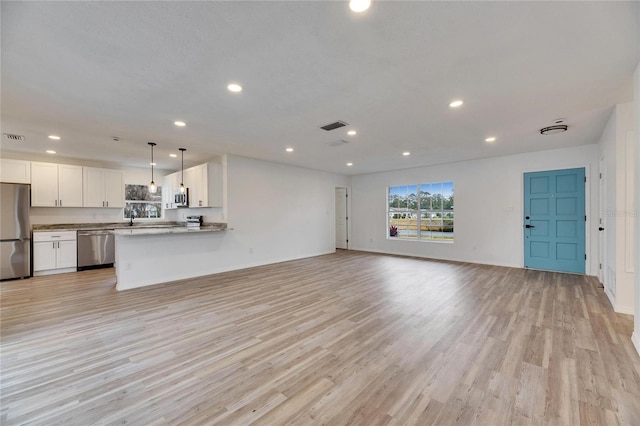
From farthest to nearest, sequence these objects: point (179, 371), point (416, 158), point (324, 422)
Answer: point (416, 158)
point (179, 371)
point (324, 422)

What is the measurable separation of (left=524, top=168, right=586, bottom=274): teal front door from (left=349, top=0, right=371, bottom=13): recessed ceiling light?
6.16m

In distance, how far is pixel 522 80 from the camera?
→ 2689mm

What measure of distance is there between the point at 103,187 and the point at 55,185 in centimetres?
87

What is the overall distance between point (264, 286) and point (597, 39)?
4.90 metres

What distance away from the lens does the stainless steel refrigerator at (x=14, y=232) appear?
514 centimetres

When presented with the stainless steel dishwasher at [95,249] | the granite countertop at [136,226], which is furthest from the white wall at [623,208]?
the stainless steel dishwasher at [95,249]

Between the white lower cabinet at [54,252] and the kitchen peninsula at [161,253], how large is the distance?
6.37 ft

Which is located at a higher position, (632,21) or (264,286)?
(632,21)

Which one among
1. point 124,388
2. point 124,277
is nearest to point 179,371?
point 124,388

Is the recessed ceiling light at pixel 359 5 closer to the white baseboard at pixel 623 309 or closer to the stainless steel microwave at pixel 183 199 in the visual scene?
the white baseboard at pixel 623 309

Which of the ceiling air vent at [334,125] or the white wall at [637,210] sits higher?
the ceiling air vent at [334,125]

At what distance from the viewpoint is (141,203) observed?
25.5 feet

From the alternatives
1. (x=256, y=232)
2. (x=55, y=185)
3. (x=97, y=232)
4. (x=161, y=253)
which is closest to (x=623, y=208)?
(x=256, y=232)

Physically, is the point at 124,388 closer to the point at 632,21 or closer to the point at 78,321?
the point at 78,321
